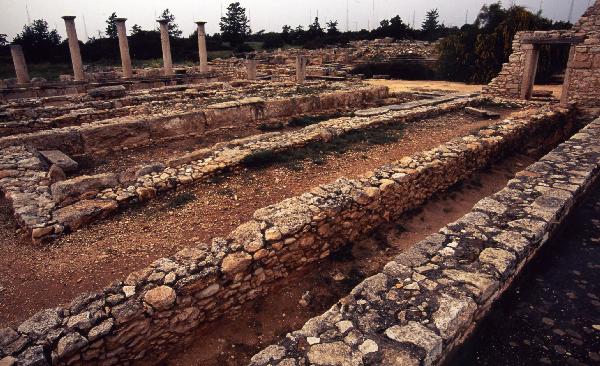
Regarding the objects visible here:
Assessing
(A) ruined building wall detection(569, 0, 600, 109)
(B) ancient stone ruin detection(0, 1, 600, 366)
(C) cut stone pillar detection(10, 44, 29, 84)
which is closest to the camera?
(B) ancient stone ruin detection(0, 1, 600, 366)

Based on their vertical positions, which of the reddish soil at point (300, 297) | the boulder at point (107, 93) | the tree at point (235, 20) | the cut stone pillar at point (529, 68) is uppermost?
the tree at point (235, 20)

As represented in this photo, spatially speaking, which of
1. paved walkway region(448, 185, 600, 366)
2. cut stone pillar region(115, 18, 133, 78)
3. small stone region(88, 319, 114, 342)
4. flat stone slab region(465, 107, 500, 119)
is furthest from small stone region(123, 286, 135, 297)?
cut stone pillar region(115, 18, 133, 78)

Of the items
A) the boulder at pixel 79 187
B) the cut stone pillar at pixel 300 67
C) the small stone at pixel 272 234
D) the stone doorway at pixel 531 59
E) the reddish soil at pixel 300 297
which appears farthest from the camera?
the cut stone pillar at pixel 300 67

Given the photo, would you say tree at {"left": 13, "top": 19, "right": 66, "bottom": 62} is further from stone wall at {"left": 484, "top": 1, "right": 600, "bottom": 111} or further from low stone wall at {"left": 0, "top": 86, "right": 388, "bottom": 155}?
stone wall at {"left": 484, "top": 1, "right": 600, "bottom": 111}

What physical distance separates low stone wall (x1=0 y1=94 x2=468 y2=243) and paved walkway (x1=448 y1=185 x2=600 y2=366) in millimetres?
5021

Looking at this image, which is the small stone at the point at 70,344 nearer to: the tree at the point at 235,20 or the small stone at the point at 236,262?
the small stone at the point at 236,262

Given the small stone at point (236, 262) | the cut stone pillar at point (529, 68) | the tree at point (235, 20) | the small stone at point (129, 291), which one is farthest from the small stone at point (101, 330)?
the tree at point (235, 20)

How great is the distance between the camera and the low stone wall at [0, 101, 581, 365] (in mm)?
3131

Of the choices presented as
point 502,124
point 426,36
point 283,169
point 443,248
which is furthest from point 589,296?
point 426,36

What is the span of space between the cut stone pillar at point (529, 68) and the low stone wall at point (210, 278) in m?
9.32

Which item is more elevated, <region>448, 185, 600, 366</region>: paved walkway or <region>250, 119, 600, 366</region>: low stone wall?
Result: <region>250, 119, 600, 366</region>: low stone wall

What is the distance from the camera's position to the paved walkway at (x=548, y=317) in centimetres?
297

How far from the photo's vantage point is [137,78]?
20828 mm

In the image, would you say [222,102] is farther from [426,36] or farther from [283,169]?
[426,36]
